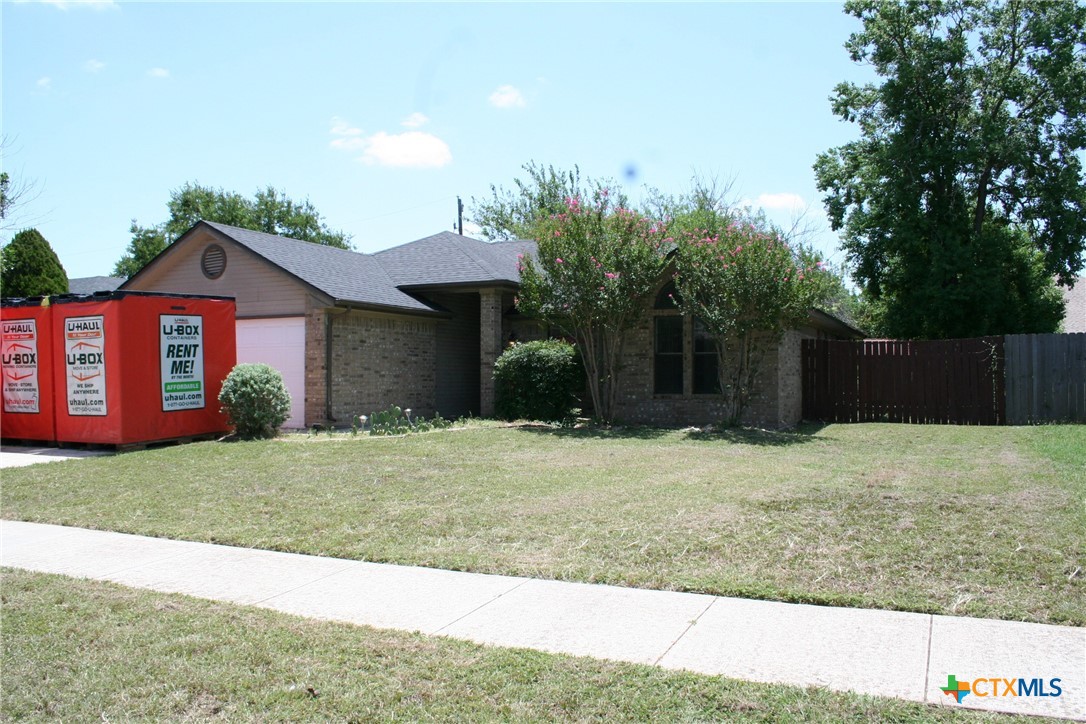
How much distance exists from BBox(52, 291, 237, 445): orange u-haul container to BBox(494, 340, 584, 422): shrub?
18.8ft

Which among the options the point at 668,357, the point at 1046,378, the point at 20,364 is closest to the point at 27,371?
the point at 20,364

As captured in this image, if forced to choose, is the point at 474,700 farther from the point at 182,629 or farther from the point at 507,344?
the point at 507,344

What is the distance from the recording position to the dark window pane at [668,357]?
18078mm

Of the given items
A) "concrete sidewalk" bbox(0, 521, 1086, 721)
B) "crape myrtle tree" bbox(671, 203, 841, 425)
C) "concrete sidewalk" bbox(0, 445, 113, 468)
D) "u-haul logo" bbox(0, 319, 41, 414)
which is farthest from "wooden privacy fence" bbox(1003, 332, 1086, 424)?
"u-haul logo" bbox(0, 319, 41, 414)

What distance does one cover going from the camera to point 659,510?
8.02 metres

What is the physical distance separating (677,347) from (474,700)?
14.6m

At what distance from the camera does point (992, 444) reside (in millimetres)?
13727

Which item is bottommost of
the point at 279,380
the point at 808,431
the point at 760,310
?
the point at 808,431

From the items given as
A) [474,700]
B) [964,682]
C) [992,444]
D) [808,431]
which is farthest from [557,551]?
[808,431]

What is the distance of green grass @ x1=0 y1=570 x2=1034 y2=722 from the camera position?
12.7 feet

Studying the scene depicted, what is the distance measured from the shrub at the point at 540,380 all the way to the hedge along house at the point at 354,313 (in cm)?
177

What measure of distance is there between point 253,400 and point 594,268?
6.76 metres

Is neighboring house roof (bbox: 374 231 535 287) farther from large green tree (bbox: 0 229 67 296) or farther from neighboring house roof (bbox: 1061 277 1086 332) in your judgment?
neighboring house roof (bbox: 1061 277 1086 332)

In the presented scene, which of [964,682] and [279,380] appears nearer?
[964,682]
